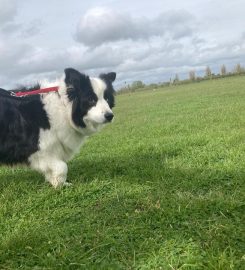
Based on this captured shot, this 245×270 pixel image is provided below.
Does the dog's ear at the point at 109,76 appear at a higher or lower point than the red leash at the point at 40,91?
higher

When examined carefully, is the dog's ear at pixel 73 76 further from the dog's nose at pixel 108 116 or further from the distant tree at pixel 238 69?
the distant tree at pixel 238 69

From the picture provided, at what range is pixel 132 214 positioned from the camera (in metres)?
3.91

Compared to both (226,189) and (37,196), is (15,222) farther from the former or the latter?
(226,189)

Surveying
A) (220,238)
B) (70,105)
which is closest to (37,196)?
(70,105)

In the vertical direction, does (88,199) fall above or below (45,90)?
below

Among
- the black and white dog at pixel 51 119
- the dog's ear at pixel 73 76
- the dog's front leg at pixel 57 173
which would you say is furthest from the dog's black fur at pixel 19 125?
the dog's ear at pixel 73 76

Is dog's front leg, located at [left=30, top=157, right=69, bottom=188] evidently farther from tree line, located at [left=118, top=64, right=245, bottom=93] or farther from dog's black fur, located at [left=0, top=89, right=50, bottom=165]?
tree line, located at [left=118, top=64, right=245, bottom=93]

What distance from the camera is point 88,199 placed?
4.59 m

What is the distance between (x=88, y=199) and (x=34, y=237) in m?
1.13

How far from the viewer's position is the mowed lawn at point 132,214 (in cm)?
313

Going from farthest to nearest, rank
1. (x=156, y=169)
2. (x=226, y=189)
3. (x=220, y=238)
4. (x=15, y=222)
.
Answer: (x=156, y=169) < (x=226, y=189) < (x=15, y=222) < (x=220, y=238)

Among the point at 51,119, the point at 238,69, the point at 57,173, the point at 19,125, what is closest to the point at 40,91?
the point at 51,119

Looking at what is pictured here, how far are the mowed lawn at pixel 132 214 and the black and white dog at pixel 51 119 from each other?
1.36 feet

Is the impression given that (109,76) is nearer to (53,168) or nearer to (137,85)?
(53,168)
